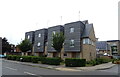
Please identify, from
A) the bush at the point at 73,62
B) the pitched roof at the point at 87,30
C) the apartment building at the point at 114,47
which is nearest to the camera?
the bush at the point at 73,62

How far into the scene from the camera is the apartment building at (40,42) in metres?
44.0

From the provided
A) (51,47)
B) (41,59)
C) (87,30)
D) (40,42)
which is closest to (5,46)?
(40,42)

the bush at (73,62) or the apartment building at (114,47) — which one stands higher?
the apartment building at (114,47)

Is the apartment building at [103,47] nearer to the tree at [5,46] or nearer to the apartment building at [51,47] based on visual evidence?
the apartment building at [51,47]

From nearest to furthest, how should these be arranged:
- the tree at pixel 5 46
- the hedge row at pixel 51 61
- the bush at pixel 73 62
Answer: the bush at pixel 73 62
the hedge row at pixel 51 61
the tree at pixel 5 46

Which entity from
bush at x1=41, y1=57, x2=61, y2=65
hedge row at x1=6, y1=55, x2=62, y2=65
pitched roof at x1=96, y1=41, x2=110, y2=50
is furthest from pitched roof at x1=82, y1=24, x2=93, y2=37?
pitched roof at x1=96, y1=41, x2=110, y2=50

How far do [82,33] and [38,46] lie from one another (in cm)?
1538

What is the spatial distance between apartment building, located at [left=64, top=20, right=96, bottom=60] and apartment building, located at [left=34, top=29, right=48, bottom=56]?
30.6ft

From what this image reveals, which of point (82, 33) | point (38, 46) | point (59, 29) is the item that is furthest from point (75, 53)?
point (38, 46)

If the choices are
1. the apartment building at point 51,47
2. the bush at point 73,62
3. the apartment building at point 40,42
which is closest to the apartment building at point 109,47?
the apartment building at point 40,42

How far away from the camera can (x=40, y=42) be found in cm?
4503

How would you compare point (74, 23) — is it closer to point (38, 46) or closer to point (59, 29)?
point (59, 29)

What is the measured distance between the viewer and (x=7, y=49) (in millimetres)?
66188

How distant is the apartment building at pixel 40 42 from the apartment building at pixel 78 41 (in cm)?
933
